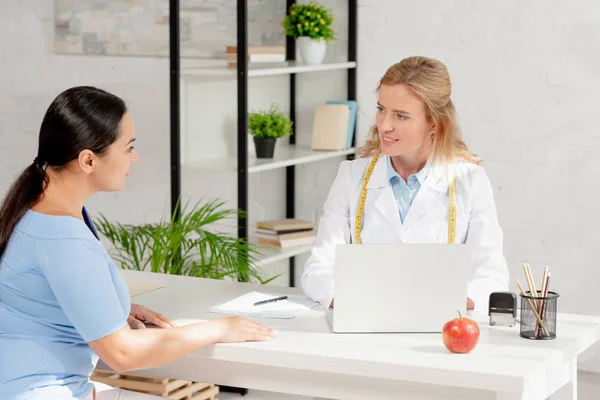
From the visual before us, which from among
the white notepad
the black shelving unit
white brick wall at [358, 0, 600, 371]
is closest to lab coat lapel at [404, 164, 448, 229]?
the white notepad

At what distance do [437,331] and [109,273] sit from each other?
2.50 feet

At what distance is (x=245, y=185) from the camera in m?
4.11

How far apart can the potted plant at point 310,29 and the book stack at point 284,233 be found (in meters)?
0.76

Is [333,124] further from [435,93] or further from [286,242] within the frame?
[435,93]

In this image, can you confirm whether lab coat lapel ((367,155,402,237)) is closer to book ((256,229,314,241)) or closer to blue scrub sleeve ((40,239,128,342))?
blue scrub sleeve ((40,239,128,342))

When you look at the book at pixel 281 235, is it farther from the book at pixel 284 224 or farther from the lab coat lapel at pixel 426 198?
the lab coat lapel at pixel 426 198

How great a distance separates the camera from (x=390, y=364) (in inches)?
81.4

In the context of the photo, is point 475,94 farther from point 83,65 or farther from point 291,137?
point 83,65

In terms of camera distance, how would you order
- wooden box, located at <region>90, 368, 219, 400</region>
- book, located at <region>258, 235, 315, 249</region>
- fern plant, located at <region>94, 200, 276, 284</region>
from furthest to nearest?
book, located at <region>258, 235, 315, 249</region> < fern plant, located at <region>94, 200, 276, 284</region> < wooden box, located at <region>90, 368, 219, 400</region>

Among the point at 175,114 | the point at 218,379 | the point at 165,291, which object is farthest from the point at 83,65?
the point at 218,379

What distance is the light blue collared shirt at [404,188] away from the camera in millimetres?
2850

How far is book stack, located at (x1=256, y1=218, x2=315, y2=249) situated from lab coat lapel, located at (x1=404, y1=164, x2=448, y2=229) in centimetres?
179

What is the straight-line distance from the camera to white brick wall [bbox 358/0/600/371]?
14.0ft

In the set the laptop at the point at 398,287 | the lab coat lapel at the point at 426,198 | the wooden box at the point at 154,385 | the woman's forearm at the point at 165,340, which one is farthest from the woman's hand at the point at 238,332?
the wooden box at the point at 154,385
